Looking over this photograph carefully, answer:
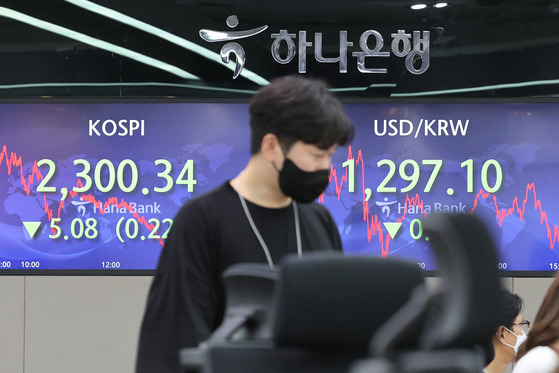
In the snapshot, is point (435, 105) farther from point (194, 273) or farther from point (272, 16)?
point (194, 273)

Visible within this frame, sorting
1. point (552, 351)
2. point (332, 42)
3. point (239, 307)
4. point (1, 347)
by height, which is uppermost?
point (332, 42)

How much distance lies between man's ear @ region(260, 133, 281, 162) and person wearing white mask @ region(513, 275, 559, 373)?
4.75 feet

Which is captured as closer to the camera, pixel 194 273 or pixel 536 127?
pixel 194 273

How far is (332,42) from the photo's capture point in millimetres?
5406

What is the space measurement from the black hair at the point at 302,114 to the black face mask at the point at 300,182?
40 mm

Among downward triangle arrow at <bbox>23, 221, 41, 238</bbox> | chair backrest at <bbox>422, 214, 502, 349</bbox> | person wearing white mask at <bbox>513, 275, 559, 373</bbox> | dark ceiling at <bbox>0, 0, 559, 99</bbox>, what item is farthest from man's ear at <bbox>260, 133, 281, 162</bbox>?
downward triangle arrow at <bbox>23, 221, 41, 238</bbox>

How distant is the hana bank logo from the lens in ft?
17.7

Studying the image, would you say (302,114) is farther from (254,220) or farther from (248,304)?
(248,304)

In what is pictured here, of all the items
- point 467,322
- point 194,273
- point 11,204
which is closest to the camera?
point 467,322

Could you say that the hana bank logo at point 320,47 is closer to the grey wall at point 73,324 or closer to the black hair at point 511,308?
the grey wall at point 73,324

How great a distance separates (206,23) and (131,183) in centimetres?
95

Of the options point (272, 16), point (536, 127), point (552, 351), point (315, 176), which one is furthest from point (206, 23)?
point (315, 176)

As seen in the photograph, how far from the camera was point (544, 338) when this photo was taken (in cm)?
293

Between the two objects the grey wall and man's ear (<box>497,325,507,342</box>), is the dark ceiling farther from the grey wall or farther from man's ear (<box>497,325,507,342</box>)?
man's ear (<box>497,325,507,342</box>)
